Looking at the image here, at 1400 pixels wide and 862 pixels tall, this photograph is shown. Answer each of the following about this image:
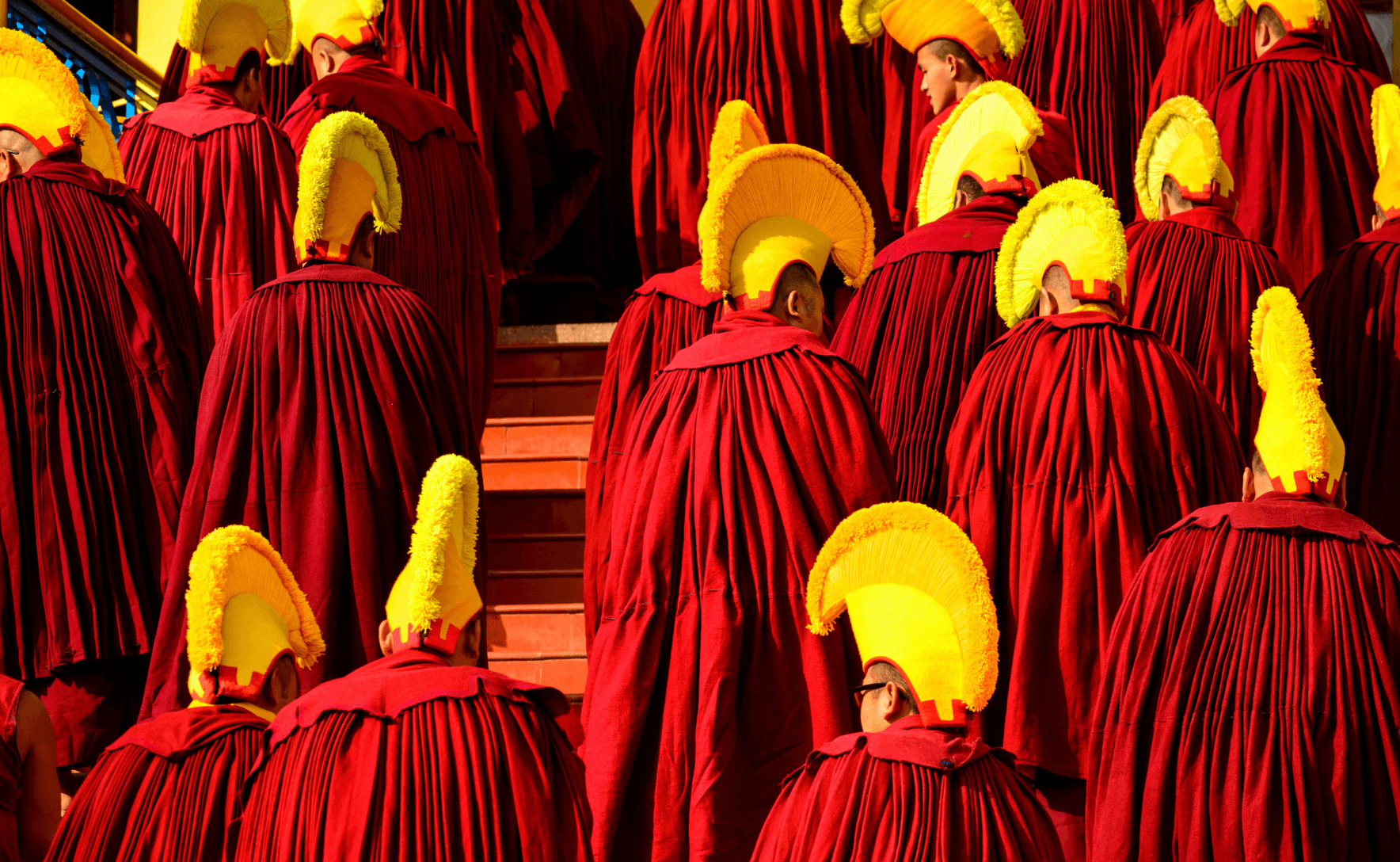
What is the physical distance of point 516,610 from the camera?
24.9 feet

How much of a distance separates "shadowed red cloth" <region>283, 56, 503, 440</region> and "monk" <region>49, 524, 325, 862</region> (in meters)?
2.88

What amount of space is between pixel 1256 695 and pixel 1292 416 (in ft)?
2.39

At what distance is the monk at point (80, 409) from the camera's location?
6.65m

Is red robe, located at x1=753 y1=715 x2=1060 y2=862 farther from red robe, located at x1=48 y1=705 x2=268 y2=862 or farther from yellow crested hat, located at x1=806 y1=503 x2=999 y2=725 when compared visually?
red robe, located at x1=48 y1=705 x2=268 y2=862

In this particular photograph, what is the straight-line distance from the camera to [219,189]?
27.0ft

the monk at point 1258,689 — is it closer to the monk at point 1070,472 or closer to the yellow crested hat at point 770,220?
the monk at point 1070,472

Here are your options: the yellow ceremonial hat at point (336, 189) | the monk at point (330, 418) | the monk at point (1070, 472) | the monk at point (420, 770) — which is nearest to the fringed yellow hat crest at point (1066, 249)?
the monk at point (1070, 472)

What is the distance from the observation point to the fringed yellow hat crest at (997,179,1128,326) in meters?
6.29

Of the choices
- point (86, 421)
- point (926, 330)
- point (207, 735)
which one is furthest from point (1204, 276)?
point (207, 735)

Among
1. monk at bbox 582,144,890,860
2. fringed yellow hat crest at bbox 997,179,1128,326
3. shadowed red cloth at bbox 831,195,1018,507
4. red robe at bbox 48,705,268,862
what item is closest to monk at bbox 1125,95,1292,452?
shadowed red cloth at bbox 831,195,1018,507

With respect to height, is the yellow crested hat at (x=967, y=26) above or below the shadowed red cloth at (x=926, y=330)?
above

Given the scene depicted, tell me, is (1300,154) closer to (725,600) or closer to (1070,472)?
(1070,472)

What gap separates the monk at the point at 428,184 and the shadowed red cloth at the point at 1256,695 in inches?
128

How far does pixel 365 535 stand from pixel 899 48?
3996 mm
